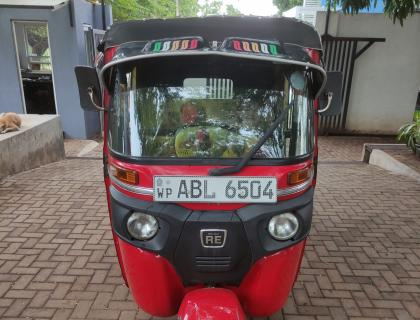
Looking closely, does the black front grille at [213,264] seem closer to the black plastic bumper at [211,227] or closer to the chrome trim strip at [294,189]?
the black plastic bumper at [211,227]

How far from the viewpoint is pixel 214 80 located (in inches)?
91.8

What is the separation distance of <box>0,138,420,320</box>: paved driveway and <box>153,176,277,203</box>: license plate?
1.33 metres

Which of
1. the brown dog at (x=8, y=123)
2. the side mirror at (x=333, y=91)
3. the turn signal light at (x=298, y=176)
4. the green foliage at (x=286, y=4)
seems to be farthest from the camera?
the green foliage at (x=286, y=4)

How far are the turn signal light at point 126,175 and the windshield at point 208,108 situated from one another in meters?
0.10

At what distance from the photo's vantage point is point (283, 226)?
7.34 feet

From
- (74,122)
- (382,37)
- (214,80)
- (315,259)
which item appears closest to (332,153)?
(382,37)

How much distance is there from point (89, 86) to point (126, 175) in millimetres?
792

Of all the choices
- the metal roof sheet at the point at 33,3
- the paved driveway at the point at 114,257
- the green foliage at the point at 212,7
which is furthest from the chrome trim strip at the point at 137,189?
the green foliage at the point at 212,7

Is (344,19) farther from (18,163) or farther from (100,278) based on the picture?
(100,278)

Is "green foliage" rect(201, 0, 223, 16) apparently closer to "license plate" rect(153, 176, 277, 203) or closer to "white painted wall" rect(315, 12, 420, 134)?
"white painted wall" rect(315, 12, 420, 134)

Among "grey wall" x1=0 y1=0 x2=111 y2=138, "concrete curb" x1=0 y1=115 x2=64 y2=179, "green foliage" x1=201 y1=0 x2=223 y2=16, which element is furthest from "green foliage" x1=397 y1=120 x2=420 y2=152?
"green foliage" x1=201 y1=0 x2=223 y2=16

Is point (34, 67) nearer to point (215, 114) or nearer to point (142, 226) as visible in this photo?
point (215, 114)

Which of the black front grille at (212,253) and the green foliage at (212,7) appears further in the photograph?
the green foliage at (212,7)

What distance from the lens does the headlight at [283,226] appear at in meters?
2.21
